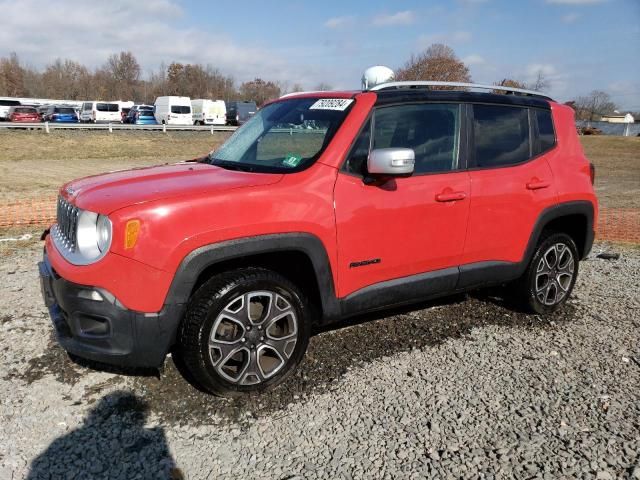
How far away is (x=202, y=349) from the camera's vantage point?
9.87 feet

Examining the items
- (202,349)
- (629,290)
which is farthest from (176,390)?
(629,290)

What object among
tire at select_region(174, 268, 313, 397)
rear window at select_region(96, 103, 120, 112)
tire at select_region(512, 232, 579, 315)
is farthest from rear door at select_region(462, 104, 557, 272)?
A: rear window at select_region(96, 103, 120, 112)

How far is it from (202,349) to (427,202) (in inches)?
69.8

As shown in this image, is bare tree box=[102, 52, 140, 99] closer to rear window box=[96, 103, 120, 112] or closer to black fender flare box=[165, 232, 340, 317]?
rear window box=[96, 103, 120, 112]

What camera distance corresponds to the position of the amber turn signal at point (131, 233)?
2725mm

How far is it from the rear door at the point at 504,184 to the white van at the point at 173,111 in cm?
4020

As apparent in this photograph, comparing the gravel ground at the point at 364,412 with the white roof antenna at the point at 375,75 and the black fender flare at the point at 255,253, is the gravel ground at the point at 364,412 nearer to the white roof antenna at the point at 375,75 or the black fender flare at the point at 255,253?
the black fender flare at the point at 255,253

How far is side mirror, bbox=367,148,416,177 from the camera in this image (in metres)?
3.13

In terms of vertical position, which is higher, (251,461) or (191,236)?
(191,236)

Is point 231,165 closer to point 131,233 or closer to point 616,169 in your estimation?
point 131,233

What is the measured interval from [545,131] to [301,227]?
8.23ft

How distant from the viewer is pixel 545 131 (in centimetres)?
438

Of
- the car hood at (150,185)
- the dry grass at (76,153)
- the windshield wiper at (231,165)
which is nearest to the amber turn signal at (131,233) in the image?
the car hood at (150,185)

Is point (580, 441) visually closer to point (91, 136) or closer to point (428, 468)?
point (428, 468)
